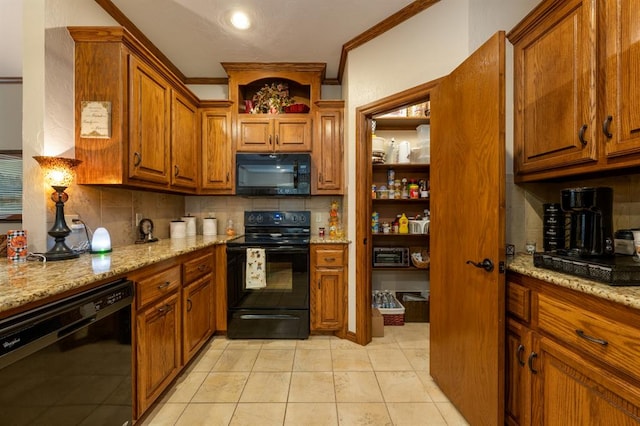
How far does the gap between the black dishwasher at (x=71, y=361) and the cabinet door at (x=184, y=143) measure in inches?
52.5

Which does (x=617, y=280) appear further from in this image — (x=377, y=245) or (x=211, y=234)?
(x=211, y=234)

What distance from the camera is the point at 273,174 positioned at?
272 centimetres

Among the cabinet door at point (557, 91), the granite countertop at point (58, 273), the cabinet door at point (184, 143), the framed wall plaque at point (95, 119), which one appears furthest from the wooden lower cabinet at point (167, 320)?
the cabinet door at point (557, 91)

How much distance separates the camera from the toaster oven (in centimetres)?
288

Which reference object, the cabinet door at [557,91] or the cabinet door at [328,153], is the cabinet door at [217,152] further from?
the cabinet door at [557,91]

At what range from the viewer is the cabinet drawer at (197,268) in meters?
1.96

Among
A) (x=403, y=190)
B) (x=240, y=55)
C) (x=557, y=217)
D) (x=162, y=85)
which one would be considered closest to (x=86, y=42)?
(x=162, y=85)

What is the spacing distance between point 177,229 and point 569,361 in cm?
292

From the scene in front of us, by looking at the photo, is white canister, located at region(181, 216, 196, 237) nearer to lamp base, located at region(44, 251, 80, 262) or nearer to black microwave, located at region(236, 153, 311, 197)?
black microwave, located at region(236, 153, 311, 197)

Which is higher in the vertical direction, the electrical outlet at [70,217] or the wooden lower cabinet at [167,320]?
the electrical outlet at [70,217]

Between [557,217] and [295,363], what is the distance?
202cm

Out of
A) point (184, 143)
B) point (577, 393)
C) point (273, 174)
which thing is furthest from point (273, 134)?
point (577, 393)

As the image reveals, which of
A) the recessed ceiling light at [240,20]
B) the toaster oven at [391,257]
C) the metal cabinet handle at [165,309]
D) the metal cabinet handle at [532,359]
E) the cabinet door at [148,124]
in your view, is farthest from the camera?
the toaster oven at [391,257]

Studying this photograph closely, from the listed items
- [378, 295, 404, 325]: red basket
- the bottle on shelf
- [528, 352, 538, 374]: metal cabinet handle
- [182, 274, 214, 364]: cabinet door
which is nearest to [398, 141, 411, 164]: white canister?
the bottle on shelf
